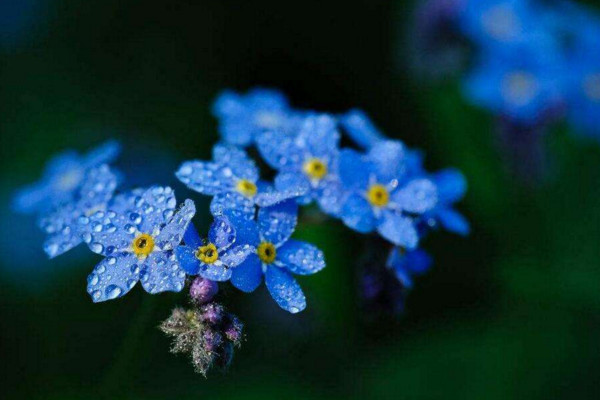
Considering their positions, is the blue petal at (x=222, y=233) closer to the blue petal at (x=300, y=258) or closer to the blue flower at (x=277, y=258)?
the blue flower at (x=277, y=258)

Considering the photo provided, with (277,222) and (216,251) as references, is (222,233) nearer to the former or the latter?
(216,251)

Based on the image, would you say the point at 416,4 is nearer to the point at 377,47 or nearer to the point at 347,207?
the point at 377,47

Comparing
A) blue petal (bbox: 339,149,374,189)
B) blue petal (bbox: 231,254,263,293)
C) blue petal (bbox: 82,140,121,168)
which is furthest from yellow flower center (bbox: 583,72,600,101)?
blue petal (bbox: 231,254,263,293)

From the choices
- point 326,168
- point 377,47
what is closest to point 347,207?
point 326,168

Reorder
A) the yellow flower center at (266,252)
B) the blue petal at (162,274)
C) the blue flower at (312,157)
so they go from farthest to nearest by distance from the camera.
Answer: the blue flower at (312,157), the yellow flower center at (266,252), the blue petal at (162,274)

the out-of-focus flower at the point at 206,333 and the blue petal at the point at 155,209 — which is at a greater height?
the blue petal at the point at 155,209

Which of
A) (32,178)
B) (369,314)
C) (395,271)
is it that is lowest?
(32,178)

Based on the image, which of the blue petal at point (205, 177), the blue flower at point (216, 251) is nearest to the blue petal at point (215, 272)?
the blue flower at point (216, 251)
